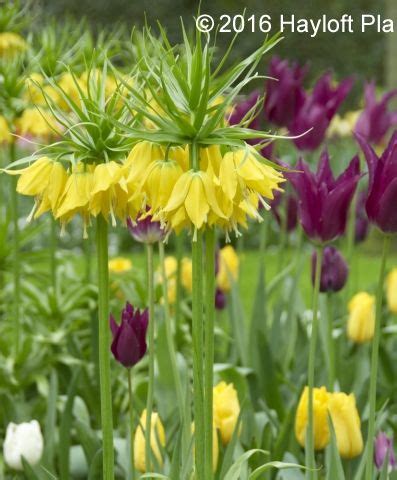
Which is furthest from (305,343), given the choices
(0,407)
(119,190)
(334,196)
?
(119,190)

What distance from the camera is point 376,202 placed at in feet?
4.38

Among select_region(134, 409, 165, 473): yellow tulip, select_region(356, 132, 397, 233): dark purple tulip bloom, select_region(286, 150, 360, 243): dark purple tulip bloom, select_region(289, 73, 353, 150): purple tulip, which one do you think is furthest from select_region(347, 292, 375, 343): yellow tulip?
select_region(356, 132, 397, 233): dark purple tulip bloom

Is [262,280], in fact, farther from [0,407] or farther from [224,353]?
[0,407]

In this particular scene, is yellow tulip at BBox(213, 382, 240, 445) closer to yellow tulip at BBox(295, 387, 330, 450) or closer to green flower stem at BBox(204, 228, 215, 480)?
yellow tulip at BBox(295, 387, 330, 450)

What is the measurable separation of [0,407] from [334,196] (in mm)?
1074

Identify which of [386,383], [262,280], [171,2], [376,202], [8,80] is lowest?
[386,383]

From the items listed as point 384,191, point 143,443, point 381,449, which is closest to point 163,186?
point 384,191

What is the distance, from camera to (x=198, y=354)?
1.18 m

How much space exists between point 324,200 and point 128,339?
34cm

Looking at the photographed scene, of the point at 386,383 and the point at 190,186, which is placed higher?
the point at 190,186

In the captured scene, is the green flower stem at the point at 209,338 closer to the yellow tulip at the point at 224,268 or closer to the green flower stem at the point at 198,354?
the green flower stem at the point at 198,354

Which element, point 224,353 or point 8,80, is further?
point 224,353

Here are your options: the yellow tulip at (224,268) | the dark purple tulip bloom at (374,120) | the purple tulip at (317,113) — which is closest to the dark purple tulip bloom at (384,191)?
the purple tulip at (317,113)

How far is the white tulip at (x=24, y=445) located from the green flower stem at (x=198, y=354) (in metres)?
0.61
